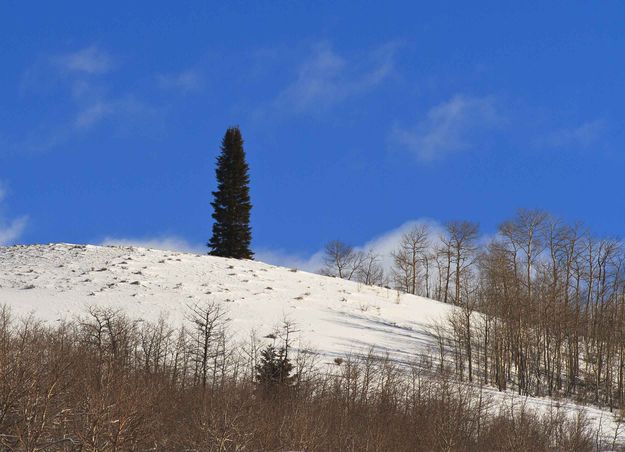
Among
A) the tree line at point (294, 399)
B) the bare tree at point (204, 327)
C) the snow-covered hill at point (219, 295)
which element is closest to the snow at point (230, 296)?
the snow-covered hill at point (219, 295)

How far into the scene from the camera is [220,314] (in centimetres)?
4231

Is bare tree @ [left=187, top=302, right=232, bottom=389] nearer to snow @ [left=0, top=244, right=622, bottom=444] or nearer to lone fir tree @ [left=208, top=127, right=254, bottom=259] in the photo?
snow @ [left=0, top=244, right=622, bottom=444]

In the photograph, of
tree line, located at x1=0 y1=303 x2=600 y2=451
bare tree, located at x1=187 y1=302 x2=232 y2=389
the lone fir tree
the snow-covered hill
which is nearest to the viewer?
tree line, located at x1=0 y1=303 x2=600 y2=451

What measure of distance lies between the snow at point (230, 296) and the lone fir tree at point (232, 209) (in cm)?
650

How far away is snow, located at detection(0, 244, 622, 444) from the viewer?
4081cm

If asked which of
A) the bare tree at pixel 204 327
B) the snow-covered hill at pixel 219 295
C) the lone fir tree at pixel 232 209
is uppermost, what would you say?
the lone fir tree at pixel 232 209

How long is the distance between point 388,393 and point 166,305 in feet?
51.7

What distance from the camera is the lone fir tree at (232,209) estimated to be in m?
62.2

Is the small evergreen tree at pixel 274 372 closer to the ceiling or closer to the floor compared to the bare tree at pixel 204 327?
closer to the floor

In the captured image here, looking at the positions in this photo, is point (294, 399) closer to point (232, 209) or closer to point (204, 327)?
point (204, 327)

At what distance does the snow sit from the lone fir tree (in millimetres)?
6496

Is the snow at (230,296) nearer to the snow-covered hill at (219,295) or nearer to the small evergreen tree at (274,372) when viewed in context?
the snow-covered hill at (219,295)

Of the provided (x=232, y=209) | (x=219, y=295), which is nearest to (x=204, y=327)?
(x=219, y=295)

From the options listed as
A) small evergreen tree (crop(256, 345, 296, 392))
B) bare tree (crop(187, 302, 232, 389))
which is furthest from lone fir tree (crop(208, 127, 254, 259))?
small evergreen tree (crop(256, 345, 296, 392))
